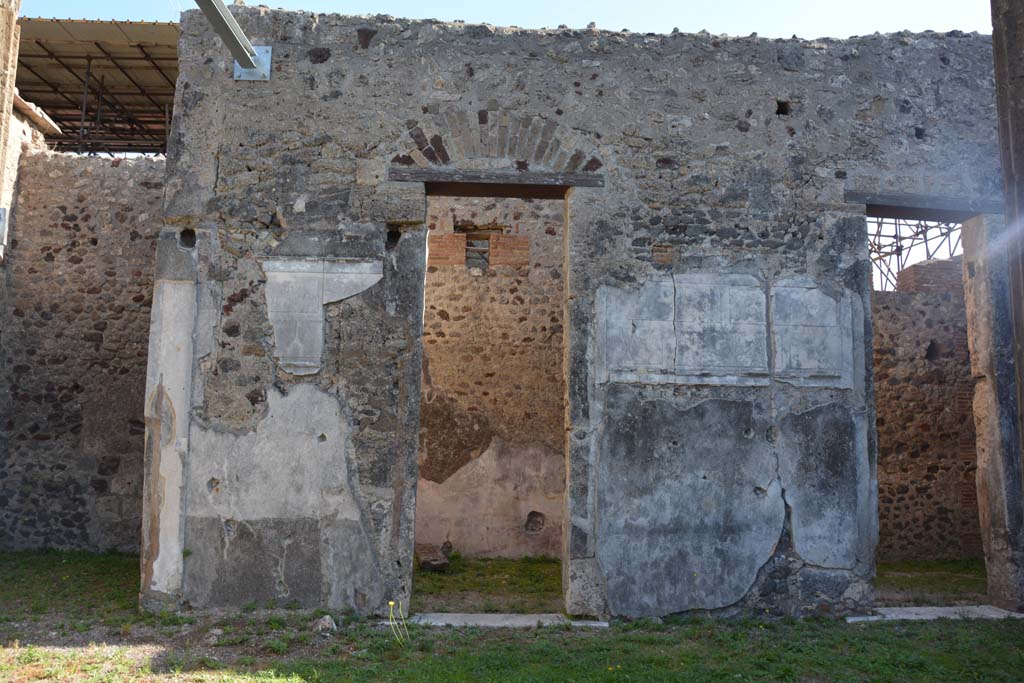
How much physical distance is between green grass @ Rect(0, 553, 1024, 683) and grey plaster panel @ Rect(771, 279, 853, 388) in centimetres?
166

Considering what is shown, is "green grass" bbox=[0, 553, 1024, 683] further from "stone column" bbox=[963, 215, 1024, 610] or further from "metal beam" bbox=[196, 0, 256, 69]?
A: "metal beam" bbox=[196, 0, 256, 69]

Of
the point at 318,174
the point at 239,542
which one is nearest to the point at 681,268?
the point at 318,174

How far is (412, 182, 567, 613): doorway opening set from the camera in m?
9.13

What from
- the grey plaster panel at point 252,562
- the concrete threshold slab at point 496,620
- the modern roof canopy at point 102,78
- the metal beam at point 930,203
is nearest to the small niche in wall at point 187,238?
the grey plaster panel at point 252,562

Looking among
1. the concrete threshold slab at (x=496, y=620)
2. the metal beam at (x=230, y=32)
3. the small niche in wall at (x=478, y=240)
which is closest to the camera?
the metal beam at (x=230, y=32)

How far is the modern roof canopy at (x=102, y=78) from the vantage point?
10.4 metres

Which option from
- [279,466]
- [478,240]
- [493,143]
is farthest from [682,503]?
Answer: [478,240]

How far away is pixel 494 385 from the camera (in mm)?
9305

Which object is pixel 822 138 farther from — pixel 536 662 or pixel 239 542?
pixel 239 542

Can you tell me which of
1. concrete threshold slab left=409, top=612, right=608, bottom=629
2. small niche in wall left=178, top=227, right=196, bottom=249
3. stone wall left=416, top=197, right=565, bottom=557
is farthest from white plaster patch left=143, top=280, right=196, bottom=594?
stone wall left=416, top=197, right=565, bottom=557

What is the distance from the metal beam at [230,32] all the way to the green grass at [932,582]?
19.8ft

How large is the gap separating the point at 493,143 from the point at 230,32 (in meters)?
1.84

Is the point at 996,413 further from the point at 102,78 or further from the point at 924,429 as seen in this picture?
the point at 102,78

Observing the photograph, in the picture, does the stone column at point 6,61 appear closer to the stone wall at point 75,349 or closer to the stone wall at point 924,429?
the stone wall at point 75,349
